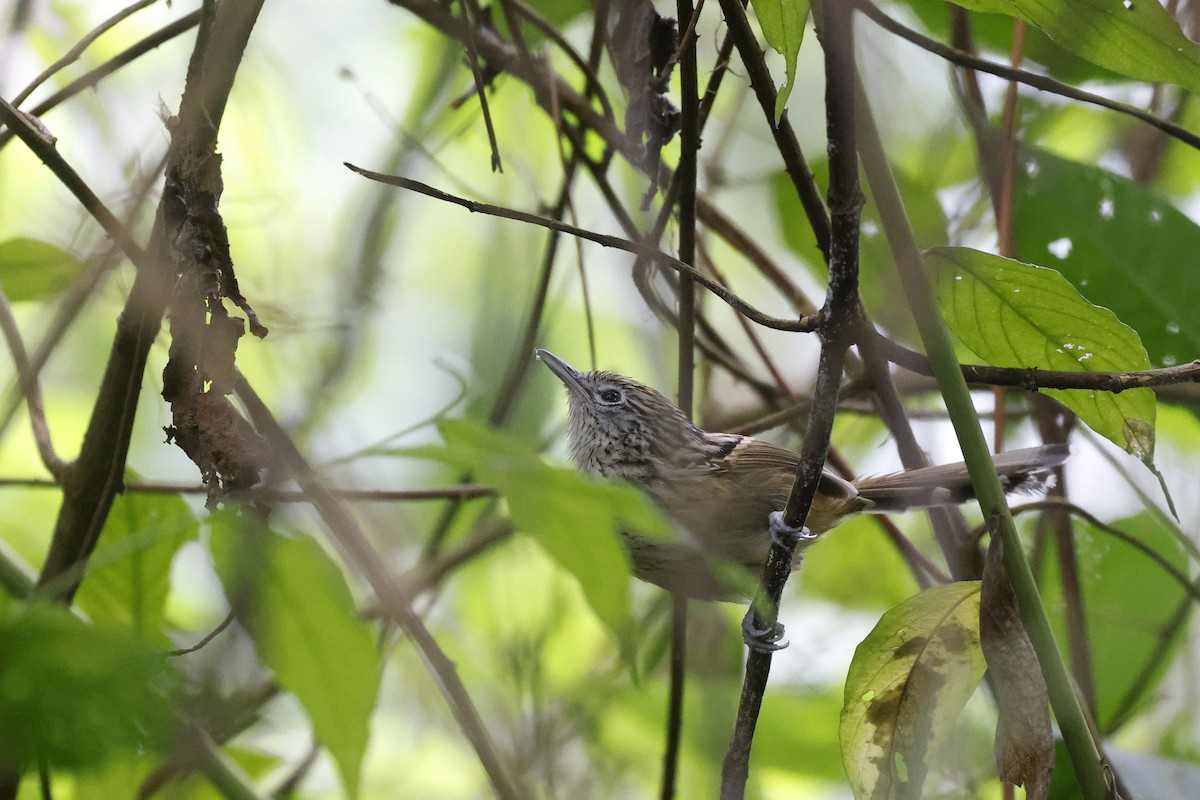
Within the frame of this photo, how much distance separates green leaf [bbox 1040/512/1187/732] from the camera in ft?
9.11

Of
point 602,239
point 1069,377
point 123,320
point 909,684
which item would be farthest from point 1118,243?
point 123,320

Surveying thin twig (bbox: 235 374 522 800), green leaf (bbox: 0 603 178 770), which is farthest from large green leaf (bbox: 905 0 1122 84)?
green leaf (bbox: 0 603 178 770)

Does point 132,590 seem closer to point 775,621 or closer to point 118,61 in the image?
point 118,61

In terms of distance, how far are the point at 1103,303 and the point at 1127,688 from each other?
1071 mm

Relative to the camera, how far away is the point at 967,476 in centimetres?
273

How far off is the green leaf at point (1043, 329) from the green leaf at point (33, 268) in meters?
1.60

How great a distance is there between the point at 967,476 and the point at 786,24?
6.16 ft

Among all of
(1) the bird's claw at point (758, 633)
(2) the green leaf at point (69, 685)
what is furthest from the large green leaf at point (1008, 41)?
(2) the green leaf at point (69, 685)

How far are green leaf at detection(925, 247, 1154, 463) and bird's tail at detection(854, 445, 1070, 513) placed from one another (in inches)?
31.7

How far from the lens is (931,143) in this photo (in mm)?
3037

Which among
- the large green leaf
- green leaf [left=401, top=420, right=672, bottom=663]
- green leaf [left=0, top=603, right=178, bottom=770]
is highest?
the large green leaf

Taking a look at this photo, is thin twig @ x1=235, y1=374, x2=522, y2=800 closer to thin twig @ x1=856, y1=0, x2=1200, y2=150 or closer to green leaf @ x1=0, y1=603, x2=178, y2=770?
green leaf @ x1=0, y1=603, x2=178, y2=770

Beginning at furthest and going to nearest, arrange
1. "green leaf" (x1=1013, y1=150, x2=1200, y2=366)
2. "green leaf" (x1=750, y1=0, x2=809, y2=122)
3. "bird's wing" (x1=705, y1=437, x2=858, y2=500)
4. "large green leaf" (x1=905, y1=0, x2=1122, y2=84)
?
1. "bird's wing" (x1=705, y1=437, x2=858, y2=500)
2. "large green leaf" (x1=905, y1=0, x2=1122, y2=84)
3. "green leaf" (x1=1013, y1=150, x2=1200, y2=366)
4. "green leaf" (x1=750, y1=0, x2=809, y2=122)

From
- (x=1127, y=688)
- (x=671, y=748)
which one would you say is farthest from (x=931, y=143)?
(x=671, y=748)
